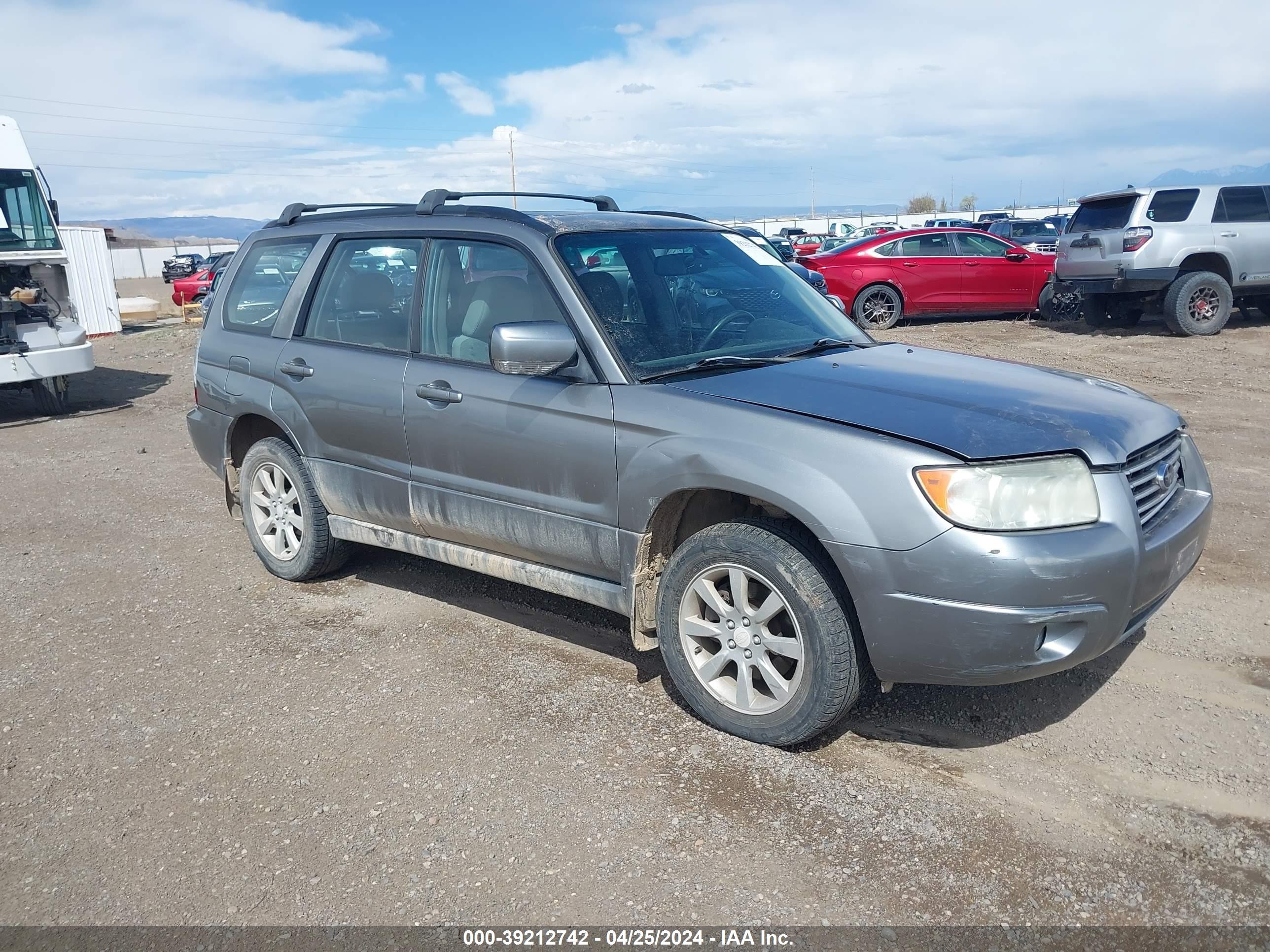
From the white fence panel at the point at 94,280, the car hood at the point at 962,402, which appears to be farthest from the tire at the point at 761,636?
the white fence panel at the point at 94,280

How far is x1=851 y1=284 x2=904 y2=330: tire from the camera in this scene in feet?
49.6

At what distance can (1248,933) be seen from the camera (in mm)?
2582

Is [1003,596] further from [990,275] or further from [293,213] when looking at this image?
[990,275]

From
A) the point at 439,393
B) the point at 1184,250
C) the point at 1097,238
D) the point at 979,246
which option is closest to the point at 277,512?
the point at 439,393

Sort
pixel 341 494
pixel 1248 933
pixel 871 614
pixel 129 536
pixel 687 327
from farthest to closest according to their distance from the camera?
pixel 129 536 < pixel 341 494 < pixel 687 327 < pixel 871 614 < pixel 1248 933

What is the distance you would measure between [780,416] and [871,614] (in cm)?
72

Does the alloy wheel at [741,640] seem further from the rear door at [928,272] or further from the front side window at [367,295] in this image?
the rear door at [928,272]

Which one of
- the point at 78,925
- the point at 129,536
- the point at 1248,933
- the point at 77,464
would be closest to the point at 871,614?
the point at 1248,933

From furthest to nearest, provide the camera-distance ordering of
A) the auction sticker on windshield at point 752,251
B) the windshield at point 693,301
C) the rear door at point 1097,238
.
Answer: the rear door at point 1097,238 → the auction sticker on windshield at point 752,251 → the windshield at point 693,301

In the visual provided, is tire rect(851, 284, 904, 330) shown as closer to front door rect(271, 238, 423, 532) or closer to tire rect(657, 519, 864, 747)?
front door rect(271, 238, 423, 532)

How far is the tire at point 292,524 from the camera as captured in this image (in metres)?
5.15

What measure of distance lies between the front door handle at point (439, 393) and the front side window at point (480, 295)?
0.45 ft

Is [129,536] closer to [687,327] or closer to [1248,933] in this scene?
[687,327]

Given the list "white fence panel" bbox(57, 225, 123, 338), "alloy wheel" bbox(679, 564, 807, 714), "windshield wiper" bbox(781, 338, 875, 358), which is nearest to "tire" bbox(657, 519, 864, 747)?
"alloy wheel" bbox(679, 564, 807, 714)
